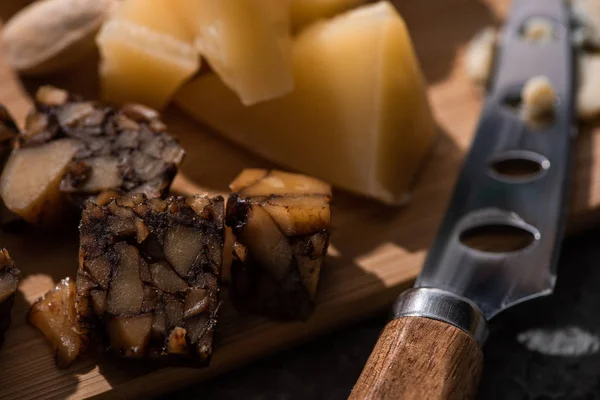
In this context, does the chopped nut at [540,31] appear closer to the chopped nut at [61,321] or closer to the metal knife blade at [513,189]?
the metal knife blade at [513,189]

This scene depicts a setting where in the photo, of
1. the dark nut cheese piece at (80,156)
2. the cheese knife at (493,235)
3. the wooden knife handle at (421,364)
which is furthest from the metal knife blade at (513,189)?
the dark nut cheese piece at (80,156)

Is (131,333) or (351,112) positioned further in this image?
(351,112)

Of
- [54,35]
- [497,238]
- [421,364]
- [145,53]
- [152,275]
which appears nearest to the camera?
[421,364]

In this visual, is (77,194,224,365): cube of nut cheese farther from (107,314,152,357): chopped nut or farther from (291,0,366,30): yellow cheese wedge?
(291,0,366,30): yellow cheese wedge

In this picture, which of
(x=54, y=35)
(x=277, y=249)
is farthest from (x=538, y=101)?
(x=54, y=35)

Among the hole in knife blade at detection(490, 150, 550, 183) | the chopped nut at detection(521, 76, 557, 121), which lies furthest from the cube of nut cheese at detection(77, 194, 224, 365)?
the chopped nut at detection(521, 76, 557, 121)

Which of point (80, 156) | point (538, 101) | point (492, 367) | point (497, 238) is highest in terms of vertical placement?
point (80, 156)

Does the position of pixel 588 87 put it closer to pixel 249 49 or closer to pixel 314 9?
pixel 314 9
